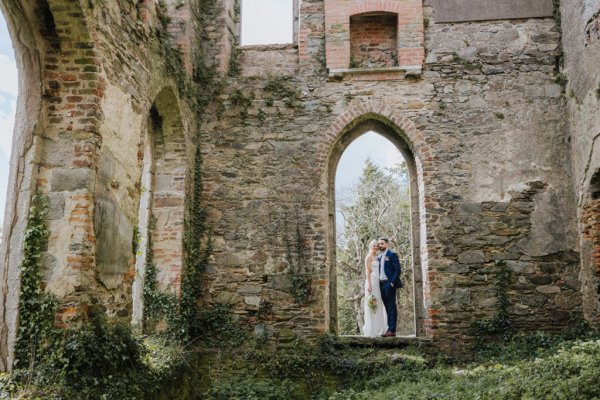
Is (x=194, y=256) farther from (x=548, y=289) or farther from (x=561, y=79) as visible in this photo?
(x=561, y=79)

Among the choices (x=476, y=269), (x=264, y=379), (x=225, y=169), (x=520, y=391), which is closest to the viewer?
(x=520, y=391)

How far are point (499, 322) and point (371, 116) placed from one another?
3571 millimetres

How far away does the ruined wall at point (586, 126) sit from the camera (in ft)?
A: 22.8

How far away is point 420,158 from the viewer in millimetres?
7852

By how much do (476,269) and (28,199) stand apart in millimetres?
5861

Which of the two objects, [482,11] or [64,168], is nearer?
[64,168]

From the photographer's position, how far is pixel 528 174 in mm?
7719

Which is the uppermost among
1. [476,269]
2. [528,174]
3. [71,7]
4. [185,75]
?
[185,75]

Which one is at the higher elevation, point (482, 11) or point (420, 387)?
point (482, 11)

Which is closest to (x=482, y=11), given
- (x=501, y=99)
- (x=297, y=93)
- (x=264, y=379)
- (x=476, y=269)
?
(x=501, y=99)

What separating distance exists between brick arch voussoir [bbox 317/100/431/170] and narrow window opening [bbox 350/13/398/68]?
0.82 m

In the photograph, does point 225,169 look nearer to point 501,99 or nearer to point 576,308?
point 501,99

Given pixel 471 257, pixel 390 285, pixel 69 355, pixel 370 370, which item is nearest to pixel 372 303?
pixel 390 285

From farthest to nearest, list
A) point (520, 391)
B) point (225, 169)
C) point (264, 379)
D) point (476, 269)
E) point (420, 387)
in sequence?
point (225, 169)
point (476, 269)
point (264, 379)
point (420, 387)
point (520, 391)
